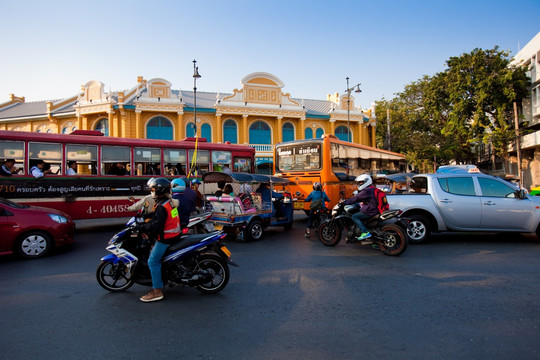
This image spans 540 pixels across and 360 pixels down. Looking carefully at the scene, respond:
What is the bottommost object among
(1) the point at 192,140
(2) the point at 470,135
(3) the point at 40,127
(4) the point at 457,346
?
(4) the point at 457,346

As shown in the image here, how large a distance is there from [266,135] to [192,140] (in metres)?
18.4

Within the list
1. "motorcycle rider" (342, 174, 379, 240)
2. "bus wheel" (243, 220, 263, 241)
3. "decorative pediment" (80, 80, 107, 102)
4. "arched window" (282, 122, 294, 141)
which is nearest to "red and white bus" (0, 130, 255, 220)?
"bus wheel" (243, 220, 263, 241)

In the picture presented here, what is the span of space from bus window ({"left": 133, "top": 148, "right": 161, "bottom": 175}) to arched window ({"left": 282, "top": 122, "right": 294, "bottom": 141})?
20744 mm

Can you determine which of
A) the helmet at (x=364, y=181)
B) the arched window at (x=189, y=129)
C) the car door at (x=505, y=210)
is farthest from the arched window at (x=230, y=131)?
the car door at (x=505, y=210)

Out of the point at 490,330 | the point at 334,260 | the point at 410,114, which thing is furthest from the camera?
the point at 410,114

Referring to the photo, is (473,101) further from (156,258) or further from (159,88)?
(156,258)

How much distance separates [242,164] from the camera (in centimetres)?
1441

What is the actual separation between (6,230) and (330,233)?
22.2ft

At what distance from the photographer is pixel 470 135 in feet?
93.0

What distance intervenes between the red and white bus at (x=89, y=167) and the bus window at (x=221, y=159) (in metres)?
0.53

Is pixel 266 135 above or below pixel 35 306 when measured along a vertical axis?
above

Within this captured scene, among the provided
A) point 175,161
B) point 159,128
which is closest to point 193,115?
point 159,128

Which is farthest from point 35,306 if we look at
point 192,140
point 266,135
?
point 266,135

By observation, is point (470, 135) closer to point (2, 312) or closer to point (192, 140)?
point (192, 140)
